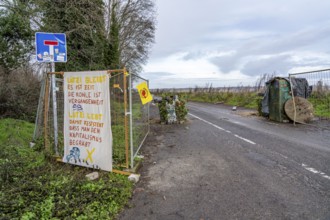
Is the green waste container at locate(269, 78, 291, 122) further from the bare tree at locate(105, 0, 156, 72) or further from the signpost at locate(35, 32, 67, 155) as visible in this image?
the bare tree at locate(105, 0, 156, 72)

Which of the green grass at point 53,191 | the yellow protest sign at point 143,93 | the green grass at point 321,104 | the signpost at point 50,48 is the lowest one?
the green grass at point 53,191

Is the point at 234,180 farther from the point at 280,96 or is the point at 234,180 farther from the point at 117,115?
the point at 280,96

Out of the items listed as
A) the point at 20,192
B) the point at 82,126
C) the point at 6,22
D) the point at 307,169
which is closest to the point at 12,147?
the point at 82,126

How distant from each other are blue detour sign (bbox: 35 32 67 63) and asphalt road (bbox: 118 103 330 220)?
2.96 meters

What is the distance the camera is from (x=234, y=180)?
13.4 ft

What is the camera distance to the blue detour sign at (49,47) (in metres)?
4.69

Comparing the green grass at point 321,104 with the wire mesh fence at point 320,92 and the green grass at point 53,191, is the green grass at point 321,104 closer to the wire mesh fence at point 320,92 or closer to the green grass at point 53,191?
the wire mesh fence at point 320,92

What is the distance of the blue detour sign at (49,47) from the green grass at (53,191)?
2077 mm

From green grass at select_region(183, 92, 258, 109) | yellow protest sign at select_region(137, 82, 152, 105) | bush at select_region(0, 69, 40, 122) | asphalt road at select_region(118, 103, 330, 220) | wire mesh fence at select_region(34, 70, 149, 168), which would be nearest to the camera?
asphalt road at select_region(118, 103, 330, 220)

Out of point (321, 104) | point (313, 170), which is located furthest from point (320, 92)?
point (313, 170)

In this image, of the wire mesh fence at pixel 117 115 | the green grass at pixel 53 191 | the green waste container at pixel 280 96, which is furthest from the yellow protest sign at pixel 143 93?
the green waste container at pixel 280 96

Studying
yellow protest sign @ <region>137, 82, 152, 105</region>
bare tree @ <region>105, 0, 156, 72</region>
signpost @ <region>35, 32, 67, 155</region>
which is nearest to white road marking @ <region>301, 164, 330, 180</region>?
yellow protest sign @ <region>137, 82, 152, 105</region>

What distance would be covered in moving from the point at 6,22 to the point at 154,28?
715 inches

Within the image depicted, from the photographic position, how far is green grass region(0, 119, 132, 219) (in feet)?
9.62
